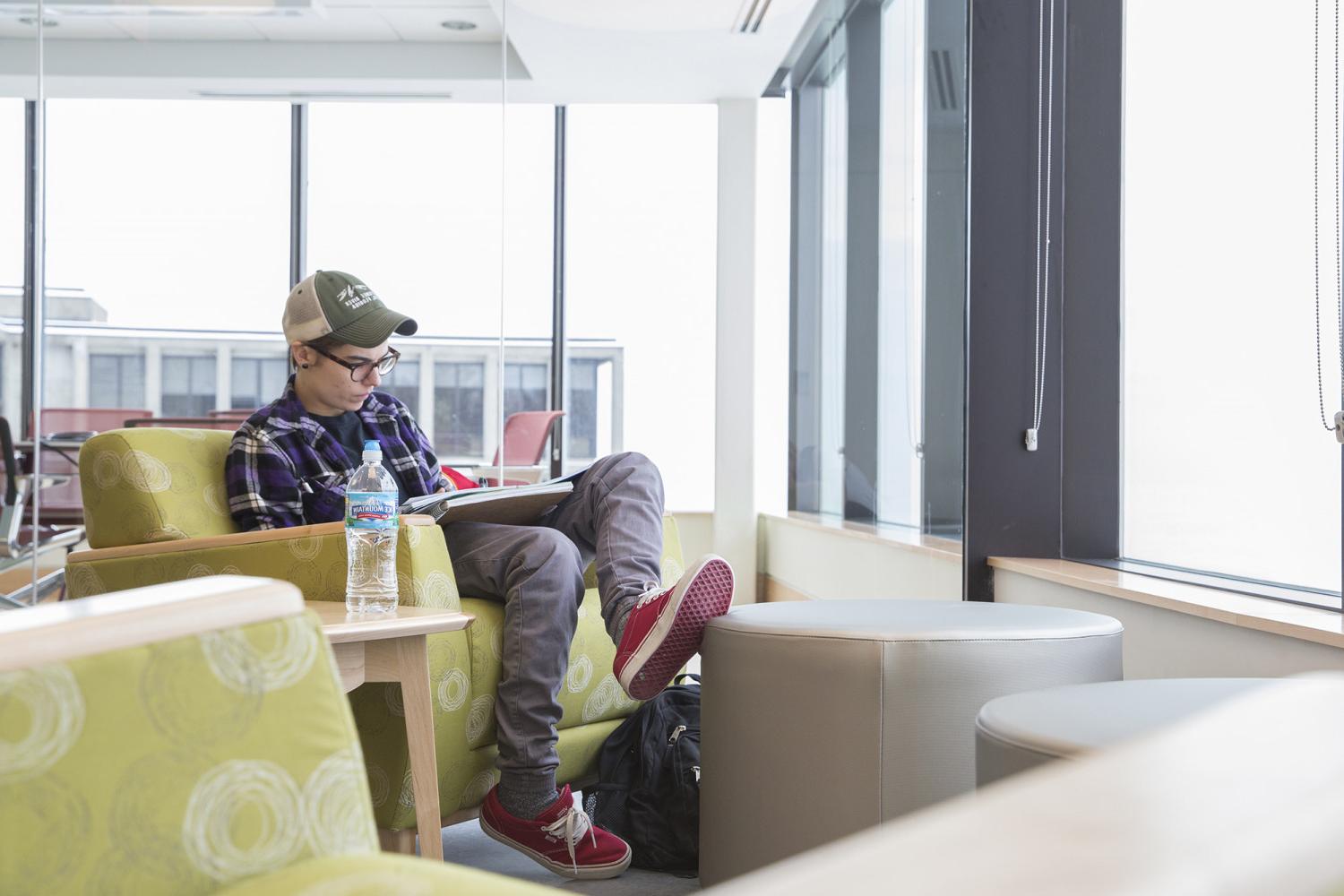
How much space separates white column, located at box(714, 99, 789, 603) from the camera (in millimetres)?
5637

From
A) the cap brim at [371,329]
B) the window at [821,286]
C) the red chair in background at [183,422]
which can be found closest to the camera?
the cap brim at [371,329]

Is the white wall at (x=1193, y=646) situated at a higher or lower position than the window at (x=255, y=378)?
lower

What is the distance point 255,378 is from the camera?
6.04 meters

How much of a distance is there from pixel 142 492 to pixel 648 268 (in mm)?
4403

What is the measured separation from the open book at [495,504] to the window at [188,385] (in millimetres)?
4309

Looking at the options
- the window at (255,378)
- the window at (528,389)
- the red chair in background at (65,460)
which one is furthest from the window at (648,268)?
the red chair in background at (65,460)

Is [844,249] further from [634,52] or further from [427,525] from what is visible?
[427,525]

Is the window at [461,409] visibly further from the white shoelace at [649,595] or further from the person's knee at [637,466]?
the white shoelace at [649,595]

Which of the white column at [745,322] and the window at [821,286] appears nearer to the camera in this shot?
the window at [821,286]

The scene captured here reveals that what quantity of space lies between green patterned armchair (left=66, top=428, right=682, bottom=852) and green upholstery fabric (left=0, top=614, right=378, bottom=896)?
994mm

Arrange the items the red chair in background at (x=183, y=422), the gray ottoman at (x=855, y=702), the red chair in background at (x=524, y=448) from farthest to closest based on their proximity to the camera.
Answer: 1. the red chair in background at (x=524, y=448)
2. the red chair in background at (x=183, y=422)
3. the gray ottoman at (x=855, y=702)

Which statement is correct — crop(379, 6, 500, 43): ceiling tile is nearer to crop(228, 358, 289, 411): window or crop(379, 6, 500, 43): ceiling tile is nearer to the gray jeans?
crop(228, 358, 289, 411): window

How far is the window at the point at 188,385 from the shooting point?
5.96m

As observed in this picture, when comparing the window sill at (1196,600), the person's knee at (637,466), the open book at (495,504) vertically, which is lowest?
the window sill at (1196,600)
